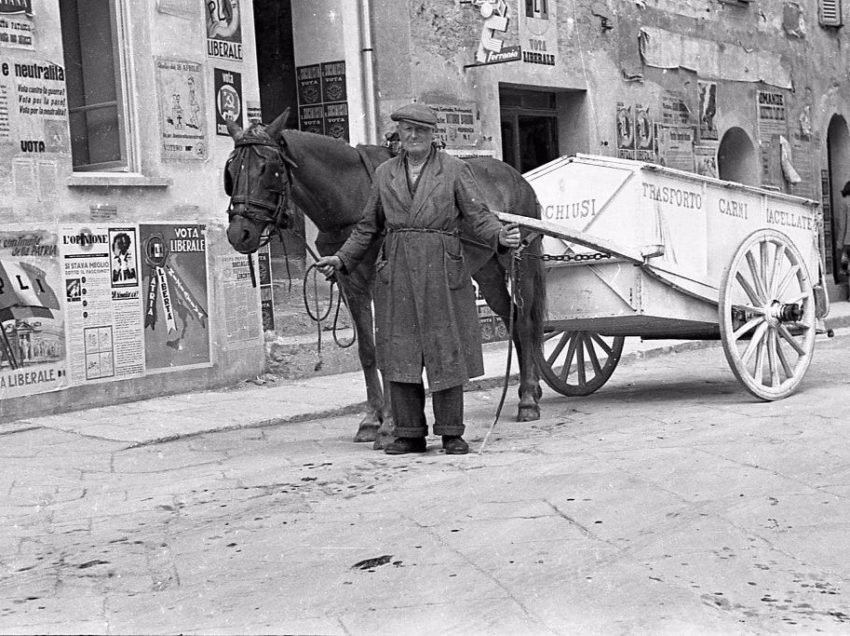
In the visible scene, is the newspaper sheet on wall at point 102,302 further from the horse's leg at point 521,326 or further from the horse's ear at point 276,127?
the horse's ear at point 276,127

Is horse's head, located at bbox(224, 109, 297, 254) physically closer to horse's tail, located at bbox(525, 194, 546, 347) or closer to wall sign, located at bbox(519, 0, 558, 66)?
horse's tail, located at bbox(525, 194, 546, 347)

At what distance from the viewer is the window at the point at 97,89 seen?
33.9ft

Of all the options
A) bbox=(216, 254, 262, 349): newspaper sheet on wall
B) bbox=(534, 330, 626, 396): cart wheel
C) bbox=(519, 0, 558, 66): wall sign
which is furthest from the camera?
bbox=(519, 0, 558, 66): wall sign

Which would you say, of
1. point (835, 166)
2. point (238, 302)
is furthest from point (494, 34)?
point (835, 166)

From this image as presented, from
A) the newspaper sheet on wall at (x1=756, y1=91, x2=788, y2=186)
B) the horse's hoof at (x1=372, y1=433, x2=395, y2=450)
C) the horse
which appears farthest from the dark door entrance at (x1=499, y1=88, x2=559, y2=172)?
the horse's hoof at (x1=372, y1=433, x2=395, y2=450)

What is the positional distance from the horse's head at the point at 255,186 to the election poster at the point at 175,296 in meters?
3.39

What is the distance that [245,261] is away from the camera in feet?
36.9

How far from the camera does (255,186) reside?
278 inches

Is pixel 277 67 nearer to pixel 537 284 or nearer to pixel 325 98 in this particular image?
pixel 325 98

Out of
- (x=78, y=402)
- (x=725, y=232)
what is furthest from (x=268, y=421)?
(x=725, y=232)

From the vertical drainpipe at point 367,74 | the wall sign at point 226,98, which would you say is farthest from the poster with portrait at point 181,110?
the vertical drainpipe at point 367,74

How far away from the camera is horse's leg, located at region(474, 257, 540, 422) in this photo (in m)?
8.53

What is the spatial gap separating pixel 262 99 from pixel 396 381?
6809 millimetres

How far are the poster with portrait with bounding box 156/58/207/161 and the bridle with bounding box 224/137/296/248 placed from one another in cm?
360
